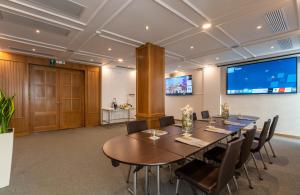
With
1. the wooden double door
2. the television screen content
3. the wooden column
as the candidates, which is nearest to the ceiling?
the wooden column

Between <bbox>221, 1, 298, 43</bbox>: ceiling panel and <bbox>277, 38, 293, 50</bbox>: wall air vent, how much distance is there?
70 centimetres

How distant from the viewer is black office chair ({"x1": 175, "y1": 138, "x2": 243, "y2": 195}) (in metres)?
1.35

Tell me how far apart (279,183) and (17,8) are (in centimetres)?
493

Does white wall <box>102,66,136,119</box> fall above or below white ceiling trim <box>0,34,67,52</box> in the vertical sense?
below

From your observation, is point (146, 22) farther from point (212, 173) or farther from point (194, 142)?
point (212, 173)

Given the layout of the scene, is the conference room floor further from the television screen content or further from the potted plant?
the television screen content

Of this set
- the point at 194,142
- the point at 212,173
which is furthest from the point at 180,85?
the point at 212,173

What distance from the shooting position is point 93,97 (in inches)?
261

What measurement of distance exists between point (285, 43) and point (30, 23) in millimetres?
5975

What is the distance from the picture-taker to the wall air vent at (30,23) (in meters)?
2.65

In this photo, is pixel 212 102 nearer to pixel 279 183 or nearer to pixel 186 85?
pixel 186 85

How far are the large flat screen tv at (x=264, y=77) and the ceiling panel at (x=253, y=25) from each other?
227 cm

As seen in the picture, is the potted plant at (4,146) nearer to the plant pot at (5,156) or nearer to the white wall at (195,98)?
the plant pot at (5,156)

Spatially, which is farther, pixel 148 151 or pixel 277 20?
pixel 277 20
